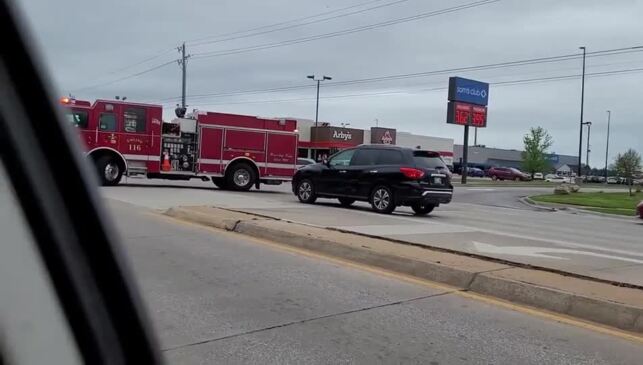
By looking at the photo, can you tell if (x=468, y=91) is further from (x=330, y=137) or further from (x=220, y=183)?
(x=220, y=183)

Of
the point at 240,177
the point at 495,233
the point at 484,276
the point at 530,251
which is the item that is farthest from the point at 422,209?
the point at 484,276

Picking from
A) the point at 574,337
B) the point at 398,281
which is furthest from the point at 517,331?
the point at 398,281

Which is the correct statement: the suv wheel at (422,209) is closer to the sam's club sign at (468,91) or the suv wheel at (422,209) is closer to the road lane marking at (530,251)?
the road lane marking at (530,251)

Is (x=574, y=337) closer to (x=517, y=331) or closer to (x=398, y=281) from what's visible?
(x=517, y=331)

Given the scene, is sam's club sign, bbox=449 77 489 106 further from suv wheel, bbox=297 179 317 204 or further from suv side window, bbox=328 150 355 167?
suv side window, bbox=328 150 355 167

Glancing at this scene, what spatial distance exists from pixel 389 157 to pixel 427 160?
93 centimetres

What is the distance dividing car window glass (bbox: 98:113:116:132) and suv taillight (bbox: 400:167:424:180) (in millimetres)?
10443

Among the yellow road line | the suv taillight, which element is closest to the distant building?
the suv taillight

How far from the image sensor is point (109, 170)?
2150 cm

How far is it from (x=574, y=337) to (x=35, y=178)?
523cm

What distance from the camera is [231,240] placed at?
34.3 ft

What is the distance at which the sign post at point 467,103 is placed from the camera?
52.5 metres

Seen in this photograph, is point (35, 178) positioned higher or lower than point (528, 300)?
higher

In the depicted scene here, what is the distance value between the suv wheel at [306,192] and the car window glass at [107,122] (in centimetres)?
689
